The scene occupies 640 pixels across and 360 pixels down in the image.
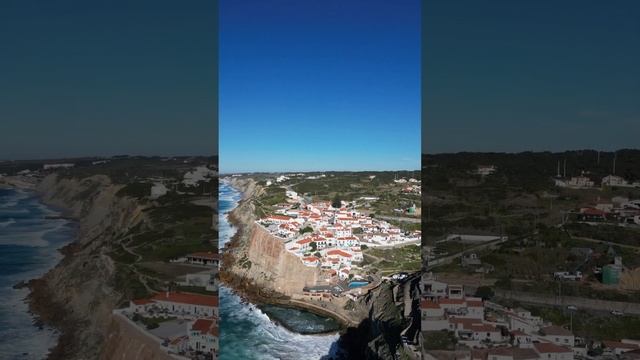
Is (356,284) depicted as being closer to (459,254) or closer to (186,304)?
(459,254)

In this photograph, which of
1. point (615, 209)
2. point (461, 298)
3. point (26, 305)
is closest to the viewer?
point (26, 305)

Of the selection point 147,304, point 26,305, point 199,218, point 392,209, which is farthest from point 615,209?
point 392,209

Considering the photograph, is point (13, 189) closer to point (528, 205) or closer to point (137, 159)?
point (137, 159)

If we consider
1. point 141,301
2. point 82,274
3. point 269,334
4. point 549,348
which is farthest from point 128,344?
point 269,334

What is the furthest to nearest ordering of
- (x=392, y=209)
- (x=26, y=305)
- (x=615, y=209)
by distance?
1. (x=392, y=209)
2. (x=615, y=209)
3. (x=26, y=305)

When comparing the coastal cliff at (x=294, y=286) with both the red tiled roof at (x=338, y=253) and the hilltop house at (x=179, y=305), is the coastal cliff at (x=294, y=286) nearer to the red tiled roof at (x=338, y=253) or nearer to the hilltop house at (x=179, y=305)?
the red tiled roof at (x=338, y=253)

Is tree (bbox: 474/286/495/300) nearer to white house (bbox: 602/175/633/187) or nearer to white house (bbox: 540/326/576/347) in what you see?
white house (bbox: 540/326/576/347)
